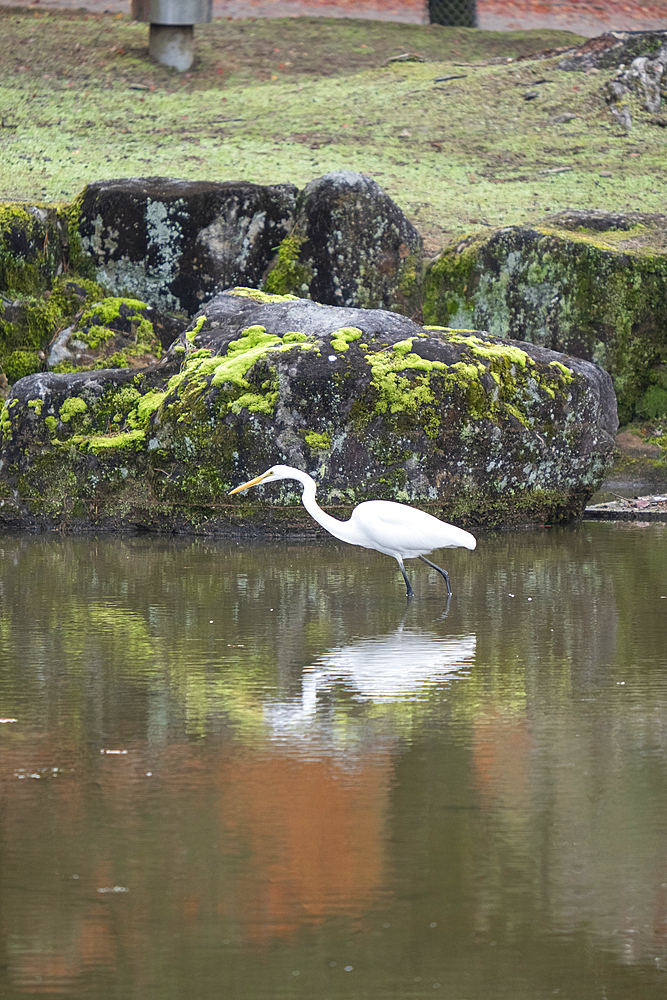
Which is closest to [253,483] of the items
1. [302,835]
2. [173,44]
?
[302,835]

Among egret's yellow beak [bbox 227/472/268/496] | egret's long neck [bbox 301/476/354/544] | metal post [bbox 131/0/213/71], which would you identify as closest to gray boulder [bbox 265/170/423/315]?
egret's yellow beak [bbox 227/472/268/496]

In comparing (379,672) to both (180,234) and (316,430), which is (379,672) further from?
(180,234)

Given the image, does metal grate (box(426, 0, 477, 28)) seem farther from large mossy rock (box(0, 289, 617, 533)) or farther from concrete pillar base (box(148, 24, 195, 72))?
large mossy rock (box(0, 289, 617, 533))

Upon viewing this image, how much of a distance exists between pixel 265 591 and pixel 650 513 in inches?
153

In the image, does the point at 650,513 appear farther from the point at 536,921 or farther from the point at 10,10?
the point at 10,10

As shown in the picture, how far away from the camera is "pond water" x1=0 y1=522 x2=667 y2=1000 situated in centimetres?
341

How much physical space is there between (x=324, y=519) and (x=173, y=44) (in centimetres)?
1559

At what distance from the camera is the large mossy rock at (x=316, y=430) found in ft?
31.4

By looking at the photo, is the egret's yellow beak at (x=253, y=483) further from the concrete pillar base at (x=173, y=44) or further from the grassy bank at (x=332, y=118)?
the concrete pillar base at (x=173, y=44)

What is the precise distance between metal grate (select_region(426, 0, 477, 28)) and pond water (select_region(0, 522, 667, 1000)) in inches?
767

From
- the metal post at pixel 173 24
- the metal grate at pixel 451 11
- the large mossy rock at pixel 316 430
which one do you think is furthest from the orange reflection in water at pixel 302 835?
the metal grate at pixel 451 11

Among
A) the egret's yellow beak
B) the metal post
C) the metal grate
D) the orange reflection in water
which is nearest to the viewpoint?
the orange reflection in water

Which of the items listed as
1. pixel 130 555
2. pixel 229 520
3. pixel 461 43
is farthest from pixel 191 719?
pixel 461 43

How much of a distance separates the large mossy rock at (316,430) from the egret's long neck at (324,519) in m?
1.22
